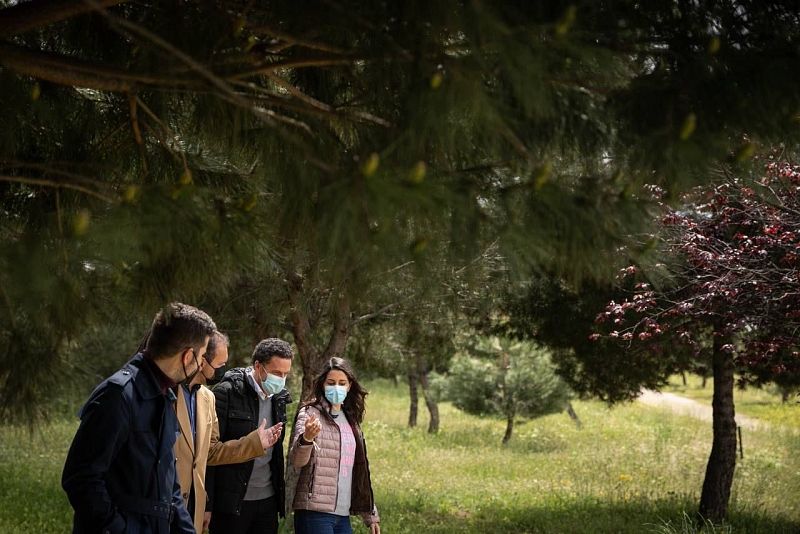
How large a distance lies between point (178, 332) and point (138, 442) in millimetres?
442

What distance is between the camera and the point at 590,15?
246cm

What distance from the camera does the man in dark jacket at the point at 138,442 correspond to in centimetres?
312

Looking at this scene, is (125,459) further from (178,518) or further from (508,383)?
(508,383)

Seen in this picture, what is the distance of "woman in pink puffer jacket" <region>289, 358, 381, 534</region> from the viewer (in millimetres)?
4996

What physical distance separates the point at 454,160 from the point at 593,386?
27.6 ft

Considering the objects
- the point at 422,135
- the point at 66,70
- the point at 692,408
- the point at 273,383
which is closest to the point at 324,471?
the point at 273,383

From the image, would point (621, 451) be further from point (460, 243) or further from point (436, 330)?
point (460, 243)

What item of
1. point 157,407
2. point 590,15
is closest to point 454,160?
point 590,15

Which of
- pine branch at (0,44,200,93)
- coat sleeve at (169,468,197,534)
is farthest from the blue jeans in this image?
pine branch at (0,44,200,93)

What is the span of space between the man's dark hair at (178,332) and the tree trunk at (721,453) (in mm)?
7410

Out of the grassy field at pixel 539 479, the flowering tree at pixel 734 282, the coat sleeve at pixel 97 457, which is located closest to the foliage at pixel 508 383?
the grassy field at pixel 539 479

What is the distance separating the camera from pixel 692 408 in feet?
96.9

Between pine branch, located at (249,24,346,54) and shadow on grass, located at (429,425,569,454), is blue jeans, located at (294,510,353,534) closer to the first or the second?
pine branch, located at (249,24,346,54)

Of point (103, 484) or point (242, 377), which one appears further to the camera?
point (242, 377)
